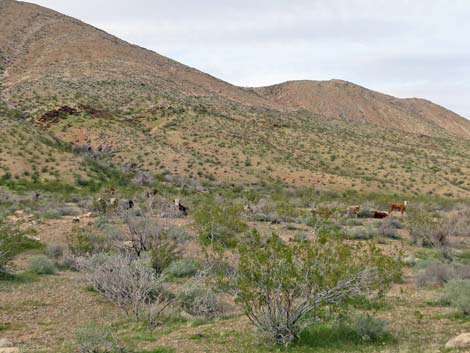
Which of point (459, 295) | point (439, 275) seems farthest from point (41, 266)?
point (439, 275)

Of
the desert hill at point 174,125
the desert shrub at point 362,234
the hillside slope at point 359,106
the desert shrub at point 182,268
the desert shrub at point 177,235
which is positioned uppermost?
the hillside slope at point 359,106

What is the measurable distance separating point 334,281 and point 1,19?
8022 cm

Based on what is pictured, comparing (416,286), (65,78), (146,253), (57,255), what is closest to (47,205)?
(57,255)

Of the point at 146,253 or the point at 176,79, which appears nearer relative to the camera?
the point at 146,253

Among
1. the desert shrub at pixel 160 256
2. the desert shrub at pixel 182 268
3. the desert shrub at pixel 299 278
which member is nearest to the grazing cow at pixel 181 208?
the desert shrub at pixel 160 256

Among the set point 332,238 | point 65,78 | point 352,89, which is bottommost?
point 332,238

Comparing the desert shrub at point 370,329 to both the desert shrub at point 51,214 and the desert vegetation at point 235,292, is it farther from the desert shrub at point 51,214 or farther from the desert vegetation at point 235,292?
the desert shrub at point 51,214

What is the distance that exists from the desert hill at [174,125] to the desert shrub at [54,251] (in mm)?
20018

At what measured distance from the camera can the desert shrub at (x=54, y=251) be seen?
1673 cm

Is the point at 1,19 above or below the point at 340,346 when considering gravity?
above

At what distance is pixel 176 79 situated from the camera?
71500 millimetres

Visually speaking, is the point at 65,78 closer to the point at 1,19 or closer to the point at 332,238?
the point at 1,19

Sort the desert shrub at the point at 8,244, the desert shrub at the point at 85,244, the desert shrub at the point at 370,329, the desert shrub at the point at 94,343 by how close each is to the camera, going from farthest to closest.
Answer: the desert shrub at the point at 85,244
the desert shrub at the point at 8,244
the desert shrub at the point at 370,329
the desert shrub at the point at 94,343

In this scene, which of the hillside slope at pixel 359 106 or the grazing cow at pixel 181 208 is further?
the hillside slope at pixel 359 106
